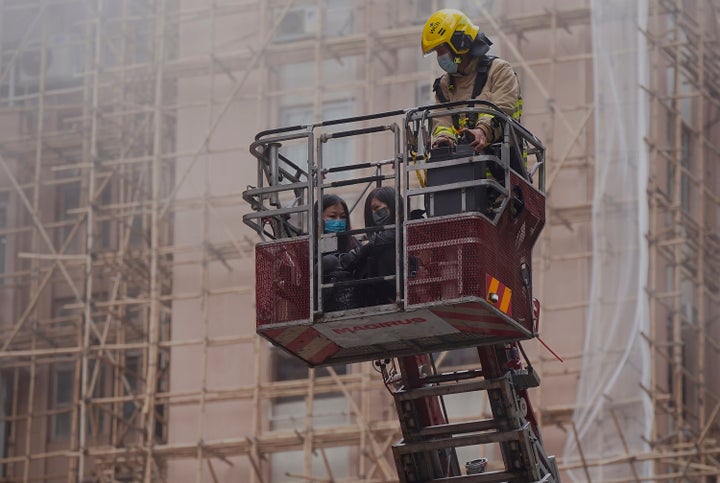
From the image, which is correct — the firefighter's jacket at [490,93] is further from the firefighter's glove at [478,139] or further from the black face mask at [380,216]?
the black face mask at [380,216]

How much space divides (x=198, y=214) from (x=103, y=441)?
5599 millimetres

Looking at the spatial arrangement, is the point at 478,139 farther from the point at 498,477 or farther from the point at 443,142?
the point at 498,477

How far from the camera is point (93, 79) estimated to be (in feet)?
103

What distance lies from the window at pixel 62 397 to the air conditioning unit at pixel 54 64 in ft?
17.0

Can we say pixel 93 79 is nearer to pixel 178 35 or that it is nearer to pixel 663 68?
pixel 178 35

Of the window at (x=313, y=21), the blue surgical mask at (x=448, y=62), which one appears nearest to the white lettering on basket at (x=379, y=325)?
the blue surgical mask at (x=448, y=62)

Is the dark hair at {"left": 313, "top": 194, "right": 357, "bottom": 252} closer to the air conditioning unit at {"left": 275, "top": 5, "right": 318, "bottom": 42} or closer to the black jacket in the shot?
the black jacket

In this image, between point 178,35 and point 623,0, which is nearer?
point 623,0

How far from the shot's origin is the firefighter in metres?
14.1

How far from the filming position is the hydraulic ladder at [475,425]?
45.6 feet

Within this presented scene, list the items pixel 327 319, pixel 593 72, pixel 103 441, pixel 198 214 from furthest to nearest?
1. pixel 103 441
2. pixel 198 214
3. pixel 593 72
4. pixel 327 319

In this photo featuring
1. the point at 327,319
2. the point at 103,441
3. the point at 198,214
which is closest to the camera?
the point at 327,319

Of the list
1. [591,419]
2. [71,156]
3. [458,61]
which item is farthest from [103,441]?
[458,61]

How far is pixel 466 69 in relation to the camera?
1438 centimetres
